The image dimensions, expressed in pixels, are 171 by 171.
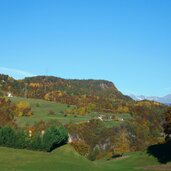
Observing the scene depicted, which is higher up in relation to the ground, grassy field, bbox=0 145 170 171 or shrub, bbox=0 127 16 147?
shrub, bbox=0 127 16 147

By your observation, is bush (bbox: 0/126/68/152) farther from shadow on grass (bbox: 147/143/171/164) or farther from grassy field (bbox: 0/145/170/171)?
shadow on grass (bbox: 147/143/171/164)

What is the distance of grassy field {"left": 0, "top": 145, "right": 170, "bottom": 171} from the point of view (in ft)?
227

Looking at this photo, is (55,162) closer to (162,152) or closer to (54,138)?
(54,138)

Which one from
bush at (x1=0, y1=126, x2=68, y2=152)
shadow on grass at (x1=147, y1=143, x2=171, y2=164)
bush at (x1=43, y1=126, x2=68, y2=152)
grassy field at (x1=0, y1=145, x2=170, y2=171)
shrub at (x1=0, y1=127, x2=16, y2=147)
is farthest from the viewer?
bush at (x1=43, y1=126, x2=68, y2=152)

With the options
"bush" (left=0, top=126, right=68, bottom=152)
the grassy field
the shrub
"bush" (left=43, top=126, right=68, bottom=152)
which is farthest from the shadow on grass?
the shrub

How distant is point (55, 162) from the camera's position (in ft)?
244

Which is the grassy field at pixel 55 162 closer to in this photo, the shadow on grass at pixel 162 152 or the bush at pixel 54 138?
the shadow on grass at pixel 162 152

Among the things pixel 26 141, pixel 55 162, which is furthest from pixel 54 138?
pixel 55 162

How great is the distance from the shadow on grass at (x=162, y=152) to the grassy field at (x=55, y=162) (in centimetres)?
143

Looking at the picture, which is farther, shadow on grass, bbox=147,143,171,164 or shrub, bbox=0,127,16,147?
shrub, bbox=0,127,16,147

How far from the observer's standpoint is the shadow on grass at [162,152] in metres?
85.2

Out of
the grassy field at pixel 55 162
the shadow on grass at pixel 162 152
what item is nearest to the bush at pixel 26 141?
the grassy field at pixel 55 162

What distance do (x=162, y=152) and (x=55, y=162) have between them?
27157mm

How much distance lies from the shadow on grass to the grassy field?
56.2 inches
